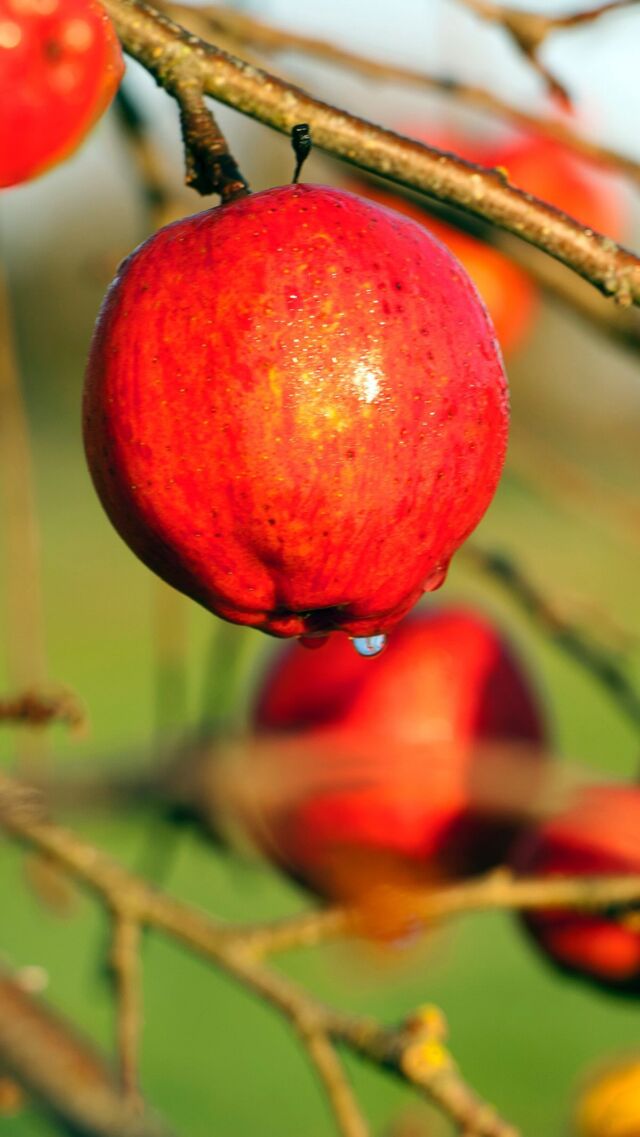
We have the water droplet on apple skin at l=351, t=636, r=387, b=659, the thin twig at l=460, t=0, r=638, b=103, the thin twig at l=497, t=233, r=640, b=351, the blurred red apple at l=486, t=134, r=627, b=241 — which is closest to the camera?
the water droplet on apple skin at l=351, t=636, r=387, b=659

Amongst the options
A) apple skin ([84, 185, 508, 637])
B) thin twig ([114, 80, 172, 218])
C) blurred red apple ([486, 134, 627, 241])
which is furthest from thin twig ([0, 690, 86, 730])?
blurred red apple ([486, 134, 627, 241])

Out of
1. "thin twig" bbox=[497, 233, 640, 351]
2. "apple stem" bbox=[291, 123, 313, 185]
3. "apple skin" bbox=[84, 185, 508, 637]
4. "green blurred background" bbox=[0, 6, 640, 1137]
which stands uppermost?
"apple stem" bbox=[291, 123, 313, 185]

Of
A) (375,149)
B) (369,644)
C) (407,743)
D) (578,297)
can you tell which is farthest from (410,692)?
(375,149)

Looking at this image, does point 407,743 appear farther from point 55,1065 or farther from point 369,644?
point 369,644

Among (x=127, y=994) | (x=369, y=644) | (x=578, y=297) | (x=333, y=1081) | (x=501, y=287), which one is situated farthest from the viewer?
(x=501, y=287)

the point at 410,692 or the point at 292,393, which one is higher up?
the point at 292,393

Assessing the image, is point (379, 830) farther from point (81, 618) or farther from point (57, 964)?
point (81, 618)

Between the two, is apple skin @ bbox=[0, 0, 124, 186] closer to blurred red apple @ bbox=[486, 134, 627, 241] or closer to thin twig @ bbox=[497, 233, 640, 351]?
thin twig @ bbox=[497, 233, 640, 351]
